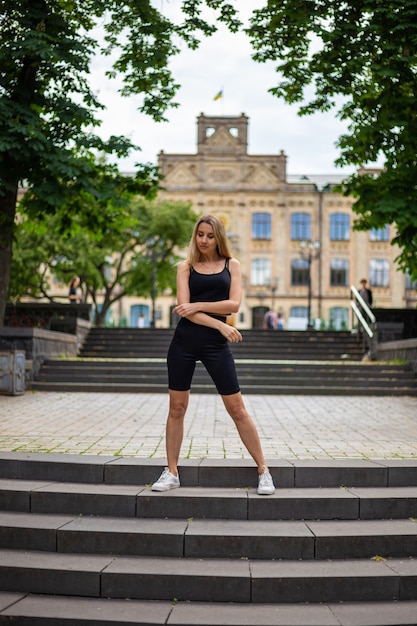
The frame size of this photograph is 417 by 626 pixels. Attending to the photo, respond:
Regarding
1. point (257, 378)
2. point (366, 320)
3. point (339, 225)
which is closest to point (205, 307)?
point (257, 378)

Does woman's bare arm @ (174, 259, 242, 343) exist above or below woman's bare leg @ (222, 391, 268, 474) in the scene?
above

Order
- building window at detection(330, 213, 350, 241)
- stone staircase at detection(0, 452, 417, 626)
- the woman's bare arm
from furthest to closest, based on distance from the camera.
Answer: building window at detection(330, 213, 350, 241) → the woman's bare arm → stone staircase at detection(0, 452, 417, 626)

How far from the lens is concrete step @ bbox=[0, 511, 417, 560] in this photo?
480cm

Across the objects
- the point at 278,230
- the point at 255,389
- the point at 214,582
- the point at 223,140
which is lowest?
the point at 214,582

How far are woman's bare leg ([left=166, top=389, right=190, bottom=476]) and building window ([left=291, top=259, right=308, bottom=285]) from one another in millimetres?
46661

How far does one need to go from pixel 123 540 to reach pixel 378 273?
49.6 meters

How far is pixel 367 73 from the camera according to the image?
44.0 feet

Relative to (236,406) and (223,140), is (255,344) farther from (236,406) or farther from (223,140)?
(223,140)

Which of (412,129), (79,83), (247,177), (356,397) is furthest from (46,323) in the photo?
(247,177)

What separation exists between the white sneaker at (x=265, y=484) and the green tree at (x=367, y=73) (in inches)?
319

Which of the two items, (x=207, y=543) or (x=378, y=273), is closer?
(x=207, y=543)

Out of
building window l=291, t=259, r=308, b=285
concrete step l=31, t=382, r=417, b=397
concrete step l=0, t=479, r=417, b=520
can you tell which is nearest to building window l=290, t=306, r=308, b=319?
building window l=291, t=259, r=308, b=285

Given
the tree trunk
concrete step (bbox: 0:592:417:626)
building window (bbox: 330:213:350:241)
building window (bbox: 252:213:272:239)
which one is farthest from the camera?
building window (bbox: 330:213:350:241)

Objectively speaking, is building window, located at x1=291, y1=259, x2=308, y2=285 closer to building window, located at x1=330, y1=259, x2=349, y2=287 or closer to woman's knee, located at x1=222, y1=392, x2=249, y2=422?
building window, located at x1=330, y1=259, x2=349, y2=287
